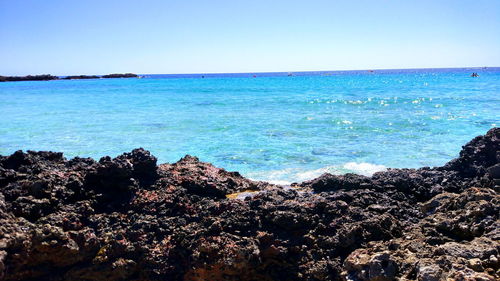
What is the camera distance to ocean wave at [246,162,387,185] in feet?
33.1

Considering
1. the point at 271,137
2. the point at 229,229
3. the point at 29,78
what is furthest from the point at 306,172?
the point at 29,78

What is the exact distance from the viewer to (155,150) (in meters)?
14.3

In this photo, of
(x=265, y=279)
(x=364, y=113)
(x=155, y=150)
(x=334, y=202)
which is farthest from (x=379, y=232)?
(x=364, y=113)

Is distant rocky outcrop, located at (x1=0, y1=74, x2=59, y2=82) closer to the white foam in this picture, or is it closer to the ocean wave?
the ocean wave

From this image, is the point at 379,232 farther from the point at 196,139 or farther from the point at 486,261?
the point at 196,139

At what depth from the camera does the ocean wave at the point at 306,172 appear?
10089mm

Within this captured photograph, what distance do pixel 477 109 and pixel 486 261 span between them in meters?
25.3

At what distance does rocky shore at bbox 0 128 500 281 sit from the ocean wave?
161 inches

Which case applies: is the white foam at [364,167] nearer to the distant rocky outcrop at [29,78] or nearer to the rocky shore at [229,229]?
the rocky shore at [229,229]

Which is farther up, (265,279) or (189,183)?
(189,183)

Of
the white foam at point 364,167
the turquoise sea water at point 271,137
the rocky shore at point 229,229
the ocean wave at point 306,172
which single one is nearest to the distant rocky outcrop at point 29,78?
the turquoise sea water at point 271,137

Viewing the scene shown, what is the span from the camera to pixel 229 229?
487cm

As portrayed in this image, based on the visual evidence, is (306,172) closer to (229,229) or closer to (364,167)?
(364,167)

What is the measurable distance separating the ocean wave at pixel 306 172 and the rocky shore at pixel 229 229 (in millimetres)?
4096
